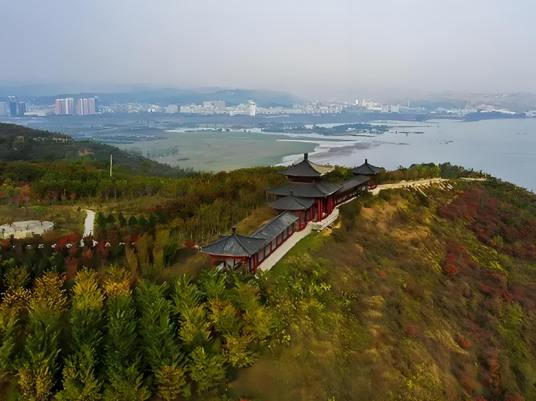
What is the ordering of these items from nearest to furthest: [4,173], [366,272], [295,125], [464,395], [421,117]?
[464,395] → [366,272] → [4,173] → [295,125] → [421,117]

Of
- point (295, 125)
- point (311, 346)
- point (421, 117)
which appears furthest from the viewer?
point (421, 117)

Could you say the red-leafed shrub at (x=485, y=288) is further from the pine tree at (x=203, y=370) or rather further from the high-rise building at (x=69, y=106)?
the high-rise building at (x=69, y=106)

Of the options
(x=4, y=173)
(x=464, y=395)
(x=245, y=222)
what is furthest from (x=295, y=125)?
(x=464, y=395)

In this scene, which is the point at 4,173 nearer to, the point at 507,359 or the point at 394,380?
the point at 394,380

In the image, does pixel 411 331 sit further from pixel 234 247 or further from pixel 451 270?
pixel 451 270

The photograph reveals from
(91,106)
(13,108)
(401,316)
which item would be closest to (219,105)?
(91,106)

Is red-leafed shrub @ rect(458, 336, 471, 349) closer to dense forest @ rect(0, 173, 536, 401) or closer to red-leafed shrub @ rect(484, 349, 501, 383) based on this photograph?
dense forest @ rect(0, 173, 536, 401)

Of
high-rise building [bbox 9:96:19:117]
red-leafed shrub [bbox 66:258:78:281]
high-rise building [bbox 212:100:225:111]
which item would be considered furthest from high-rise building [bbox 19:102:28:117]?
red-leafed shrub [bbox 66:258:78:281]
